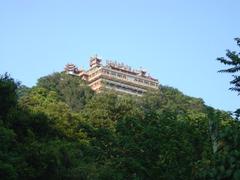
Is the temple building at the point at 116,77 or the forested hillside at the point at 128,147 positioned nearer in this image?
the forested hillside at the point at 128,147

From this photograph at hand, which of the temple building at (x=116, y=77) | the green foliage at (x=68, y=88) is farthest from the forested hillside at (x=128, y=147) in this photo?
the temple building at (x=116, y=77)

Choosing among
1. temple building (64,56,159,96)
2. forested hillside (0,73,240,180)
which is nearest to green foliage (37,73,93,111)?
temple building (64,56,159,96)

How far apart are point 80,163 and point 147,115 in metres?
5.87

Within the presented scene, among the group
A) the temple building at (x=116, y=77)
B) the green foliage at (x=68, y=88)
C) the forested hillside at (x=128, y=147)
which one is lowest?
the forested hillside at (x=128, y=147)

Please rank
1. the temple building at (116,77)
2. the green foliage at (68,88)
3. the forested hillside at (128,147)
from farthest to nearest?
the temple building at (116,77)
the green foliage at (68,88)
the forested hillside at (128,147)

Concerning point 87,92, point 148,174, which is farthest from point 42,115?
point 87,92

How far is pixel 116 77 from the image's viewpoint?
86.1m

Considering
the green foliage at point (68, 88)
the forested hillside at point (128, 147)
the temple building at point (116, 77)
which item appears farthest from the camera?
the temple building at point (116, 77)

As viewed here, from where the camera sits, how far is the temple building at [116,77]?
8411cm

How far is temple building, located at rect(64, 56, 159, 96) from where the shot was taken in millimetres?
84106

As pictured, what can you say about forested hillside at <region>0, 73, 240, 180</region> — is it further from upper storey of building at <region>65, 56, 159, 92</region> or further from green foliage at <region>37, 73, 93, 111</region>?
upper storey of building at <region>65, 56, 159, 92</region>

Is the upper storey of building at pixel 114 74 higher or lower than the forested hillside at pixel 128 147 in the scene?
higher

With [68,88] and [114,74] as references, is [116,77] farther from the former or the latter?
[68,88]

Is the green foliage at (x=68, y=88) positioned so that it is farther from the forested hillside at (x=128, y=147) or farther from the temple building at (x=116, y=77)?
the forested hillside at (x=128, y=147)
